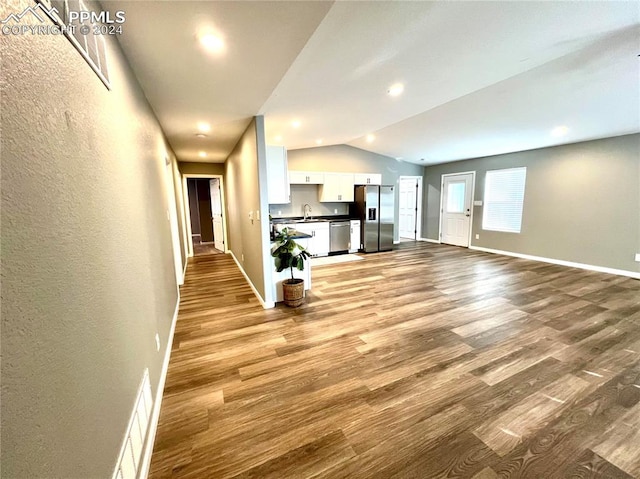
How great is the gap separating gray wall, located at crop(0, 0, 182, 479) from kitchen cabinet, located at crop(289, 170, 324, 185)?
178 inches

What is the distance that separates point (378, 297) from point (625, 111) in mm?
4269

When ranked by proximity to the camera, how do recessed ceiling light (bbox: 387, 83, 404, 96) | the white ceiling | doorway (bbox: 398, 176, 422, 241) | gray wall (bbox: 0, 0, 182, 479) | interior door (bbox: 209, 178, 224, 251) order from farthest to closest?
doorway (bbox: 398, 176, 422, 241)
interior door (bbox: 209, 178, 224, 251)
recessed ceiling light (bbox: 387, 83, 404, 96)
the white ceiling
gray wall (bbox: 0, 0, 182, 479)

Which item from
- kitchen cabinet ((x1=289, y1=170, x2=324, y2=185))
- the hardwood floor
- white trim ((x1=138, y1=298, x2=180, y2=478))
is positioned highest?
kitchen cabinet ((x1=289, y1=170, x2=324, y2=185))

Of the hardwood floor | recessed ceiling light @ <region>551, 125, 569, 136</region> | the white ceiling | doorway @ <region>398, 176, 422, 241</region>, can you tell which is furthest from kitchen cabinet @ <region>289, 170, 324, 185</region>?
recessed ceiling light @ <region>551, 125, 569, 136</region>

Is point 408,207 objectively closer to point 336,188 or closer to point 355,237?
point 355,237

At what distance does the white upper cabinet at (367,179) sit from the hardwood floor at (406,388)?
3.89 meters

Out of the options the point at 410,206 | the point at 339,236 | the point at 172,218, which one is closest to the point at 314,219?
the point at 339,236

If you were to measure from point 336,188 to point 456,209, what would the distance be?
3.56 m

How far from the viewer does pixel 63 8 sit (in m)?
0.95

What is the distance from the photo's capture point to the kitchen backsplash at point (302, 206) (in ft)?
20.4

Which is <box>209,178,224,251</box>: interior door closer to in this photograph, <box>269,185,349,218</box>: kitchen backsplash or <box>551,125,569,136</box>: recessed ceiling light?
<box>269,185,349,218</box>: kitchen backsplash

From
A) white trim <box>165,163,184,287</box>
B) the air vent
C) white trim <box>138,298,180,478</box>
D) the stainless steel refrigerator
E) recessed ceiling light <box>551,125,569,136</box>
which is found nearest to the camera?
the air vent

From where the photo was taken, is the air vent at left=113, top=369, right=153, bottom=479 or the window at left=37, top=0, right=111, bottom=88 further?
the air vent at left=113, top=369, right=153, bottom=479

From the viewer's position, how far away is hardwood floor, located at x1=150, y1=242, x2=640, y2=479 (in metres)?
1.40
